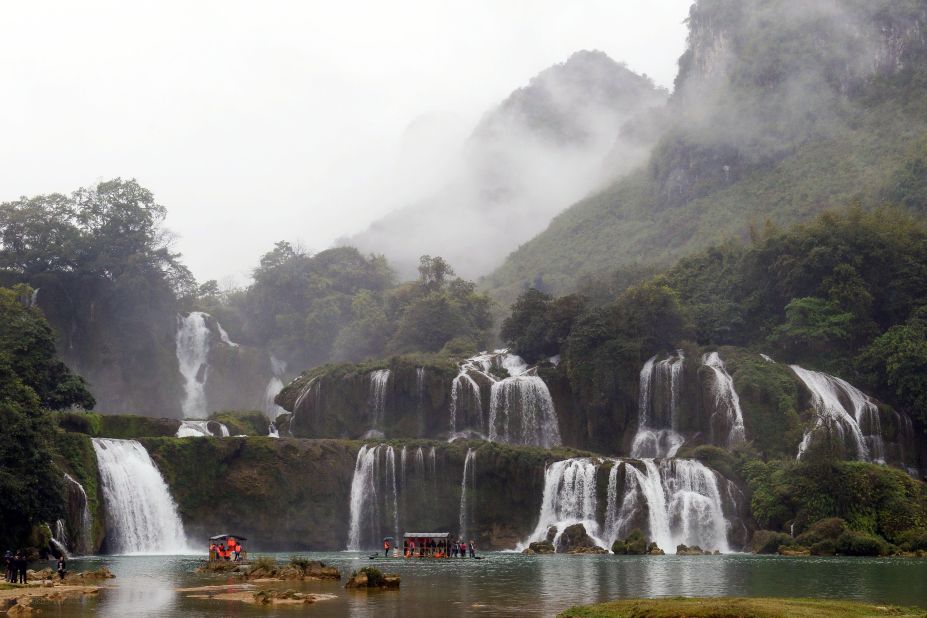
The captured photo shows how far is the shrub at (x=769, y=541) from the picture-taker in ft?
185

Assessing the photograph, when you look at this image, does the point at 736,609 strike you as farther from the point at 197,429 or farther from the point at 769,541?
the point at 197,429

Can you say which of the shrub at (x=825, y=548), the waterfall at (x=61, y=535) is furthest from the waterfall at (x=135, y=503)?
the shrub at (x=825, y=548)

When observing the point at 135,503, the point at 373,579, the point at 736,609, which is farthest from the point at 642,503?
the point at 736,609

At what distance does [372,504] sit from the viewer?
212ft

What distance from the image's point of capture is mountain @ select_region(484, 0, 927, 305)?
107938 millimetres

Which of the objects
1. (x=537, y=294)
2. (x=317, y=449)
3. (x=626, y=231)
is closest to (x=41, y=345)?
(x=317, y=449)

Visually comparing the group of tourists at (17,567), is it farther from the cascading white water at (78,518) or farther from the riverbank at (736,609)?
the cascading white water at (78,518)

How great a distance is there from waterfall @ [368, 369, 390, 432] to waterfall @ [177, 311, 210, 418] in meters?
27.7

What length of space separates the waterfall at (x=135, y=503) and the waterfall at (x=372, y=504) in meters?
9.75

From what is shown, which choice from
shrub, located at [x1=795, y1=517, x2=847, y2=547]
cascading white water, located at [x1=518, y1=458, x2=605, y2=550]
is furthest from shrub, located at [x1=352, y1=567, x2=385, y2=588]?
shrub, located at [x1=795, y1=517, x2=847, y2=547]

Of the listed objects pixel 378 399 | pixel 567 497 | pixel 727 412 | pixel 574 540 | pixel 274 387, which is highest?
pixel 274 387

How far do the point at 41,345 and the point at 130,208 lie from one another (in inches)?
1356

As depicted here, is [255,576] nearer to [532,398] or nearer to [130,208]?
[532,398]

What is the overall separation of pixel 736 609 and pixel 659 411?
50.3 metres
